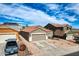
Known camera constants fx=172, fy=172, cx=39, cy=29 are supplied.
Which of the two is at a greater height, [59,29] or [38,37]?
[59,29]

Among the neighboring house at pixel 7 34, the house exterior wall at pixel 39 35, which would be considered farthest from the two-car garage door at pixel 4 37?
the house exterior wall at pixel 39 35

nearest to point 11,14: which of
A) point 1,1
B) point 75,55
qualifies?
point 1,1

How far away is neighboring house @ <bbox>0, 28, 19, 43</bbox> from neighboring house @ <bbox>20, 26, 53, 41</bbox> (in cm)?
9

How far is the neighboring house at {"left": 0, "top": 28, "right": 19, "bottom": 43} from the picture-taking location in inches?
93.8

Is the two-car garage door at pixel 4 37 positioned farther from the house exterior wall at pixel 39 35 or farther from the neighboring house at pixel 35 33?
the house exterior wall at pixel 39 35

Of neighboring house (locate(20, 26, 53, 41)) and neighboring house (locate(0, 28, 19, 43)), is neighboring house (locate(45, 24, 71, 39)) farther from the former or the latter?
neighboring house (locate(0, 28, 19, 43))

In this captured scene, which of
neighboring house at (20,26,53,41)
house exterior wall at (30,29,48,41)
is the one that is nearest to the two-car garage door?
neighboring house at (20,26,53,41)

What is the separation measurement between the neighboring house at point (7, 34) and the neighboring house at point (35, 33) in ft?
0.30

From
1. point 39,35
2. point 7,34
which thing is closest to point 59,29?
point 39,35

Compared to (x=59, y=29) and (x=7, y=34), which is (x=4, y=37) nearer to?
(x=7, y=34)

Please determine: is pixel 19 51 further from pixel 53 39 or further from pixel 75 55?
pixel 75 55

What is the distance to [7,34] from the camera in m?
2.41

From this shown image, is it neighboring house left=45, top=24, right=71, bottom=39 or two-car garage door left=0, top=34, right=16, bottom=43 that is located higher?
neighboring house left=45, top=24, right=71, bottom=39

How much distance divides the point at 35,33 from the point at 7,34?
0.39 meters
